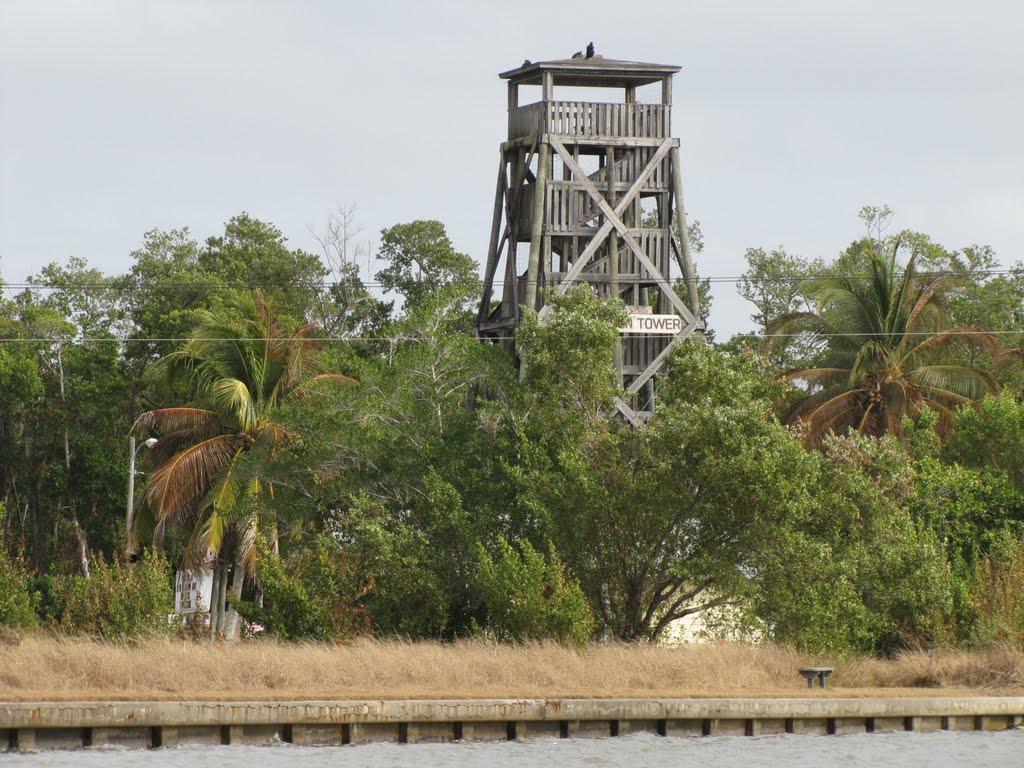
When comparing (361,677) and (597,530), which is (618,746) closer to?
(361,677)

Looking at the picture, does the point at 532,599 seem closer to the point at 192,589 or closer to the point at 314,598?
the point at 314,598

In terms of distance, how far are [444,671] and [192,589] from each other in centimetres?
2036

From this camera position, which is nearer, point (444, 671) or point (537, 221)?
point (444, 671)

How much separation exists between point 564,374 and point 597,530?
2720 mm

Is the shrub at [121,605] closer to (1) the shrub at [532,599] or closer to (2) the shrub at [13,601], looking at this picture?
(2) the shrub at [13,601]

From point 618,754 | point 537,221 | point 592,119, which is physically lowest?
point 618,754

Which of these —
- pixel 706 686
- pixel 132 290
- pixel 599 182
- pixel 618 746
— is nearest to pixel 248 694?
pixel 618 746

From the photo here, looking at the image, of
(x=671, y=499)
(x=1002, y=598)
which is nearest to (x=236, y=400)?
(x=671, y=499)

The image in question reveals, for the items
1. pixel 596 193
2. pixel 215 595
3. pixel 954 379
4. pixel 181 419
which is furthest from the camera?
pixel 215 595

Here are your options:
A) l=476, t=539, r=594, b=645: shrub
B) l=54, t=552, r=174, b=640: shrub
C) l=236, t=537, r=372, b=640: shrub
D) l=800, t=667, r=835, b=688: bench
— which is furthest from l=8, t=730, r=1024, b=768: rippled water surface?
l=54, t=552, r=174, b=640: shrub

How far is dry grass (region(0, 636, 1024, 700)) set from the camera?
69.0 feet

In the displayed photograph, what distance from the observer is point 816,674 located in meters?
23.6

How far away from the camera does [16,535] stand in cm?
6109

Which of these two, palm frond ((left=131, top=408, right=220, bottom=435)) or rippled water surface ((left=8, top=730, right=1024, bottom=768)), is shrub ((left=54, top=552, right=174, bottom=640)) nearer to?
rippled water surface ((left=8, top=730, right=1024, bottom=768))
